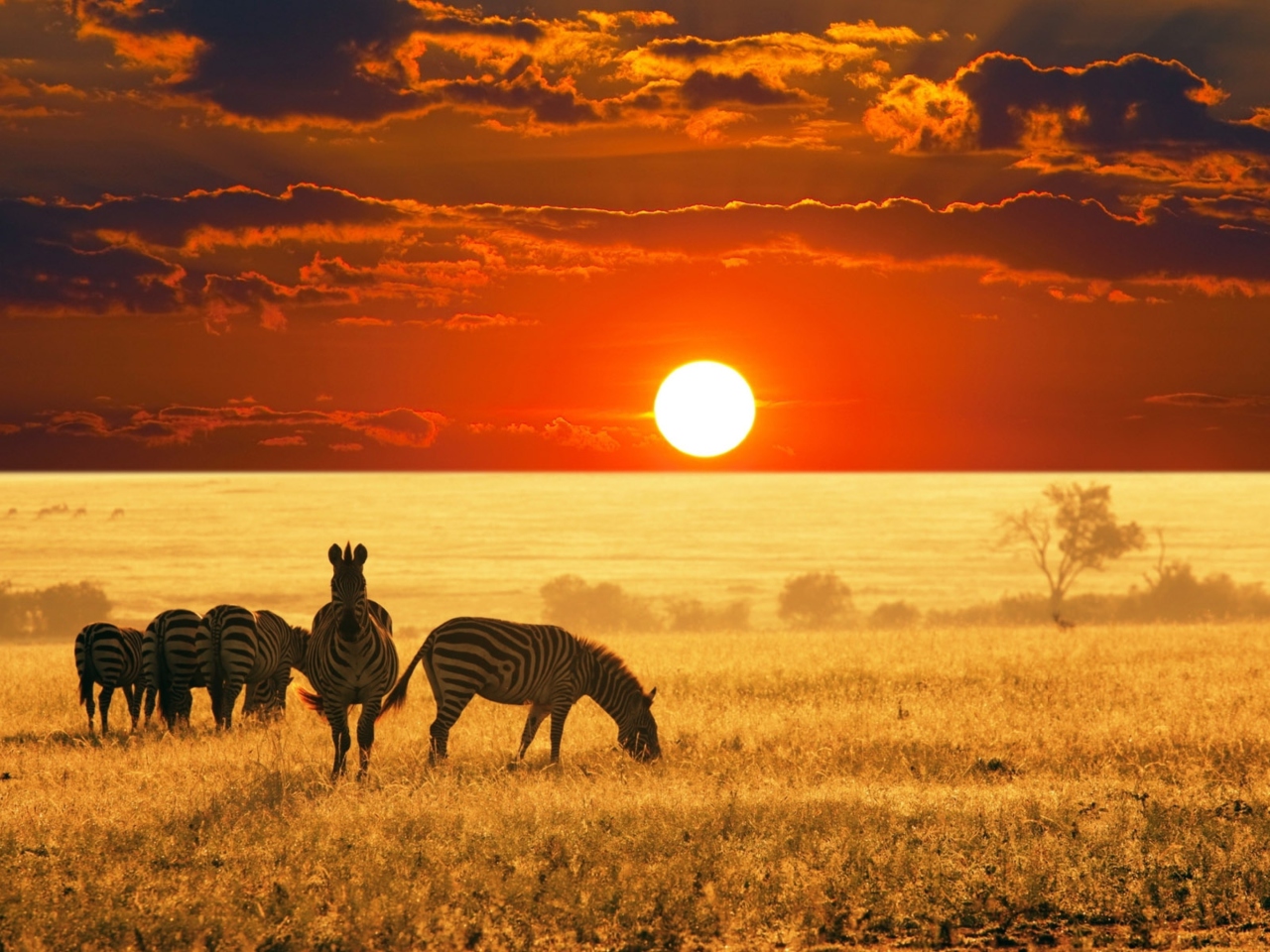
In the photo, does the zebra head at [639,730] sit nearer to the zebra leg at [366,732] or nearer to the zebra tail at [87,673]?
the zebra leg at [366,732]

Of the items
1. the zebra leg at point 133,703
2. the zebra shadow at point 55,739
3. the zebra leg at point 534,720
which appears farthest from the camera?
the zebra leg at point 133,703

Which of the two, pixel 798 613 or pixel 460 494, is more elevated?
pixel 460 494

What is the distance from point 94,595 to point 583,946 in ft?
292

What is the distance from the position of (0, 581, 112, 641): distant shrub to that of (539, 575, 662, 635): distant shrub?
3059cm

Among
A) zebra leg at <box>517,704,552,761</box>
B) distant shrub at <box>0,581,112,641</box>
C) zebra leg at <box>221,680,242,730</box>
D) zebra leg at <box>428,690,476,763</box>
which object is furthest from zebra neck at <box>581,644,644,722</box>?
distant shrub at <box>0,581,112,641</box>

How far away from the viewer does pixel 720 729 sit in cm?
1998

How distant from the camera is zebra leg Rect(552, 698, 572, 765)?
17328 mm

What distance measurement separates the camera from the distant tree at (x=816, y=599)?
310ft

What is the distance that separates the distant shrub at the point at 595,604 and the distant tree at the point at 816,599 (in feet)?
31.4

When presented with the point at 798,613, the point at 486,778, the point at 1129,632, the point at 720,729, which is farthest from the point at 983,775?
the point at 798,613

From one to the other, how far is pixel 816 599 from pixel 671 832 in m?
83.9

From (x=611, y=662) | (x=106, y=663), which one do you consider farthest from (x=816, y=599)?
(x=611, y=662)

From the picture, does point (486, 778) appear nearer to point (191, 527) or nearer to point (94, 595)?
point (94, 595)

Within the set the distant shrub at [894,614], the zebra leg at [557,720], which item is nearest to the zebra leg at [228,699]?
the zebra leg at [557,720]
